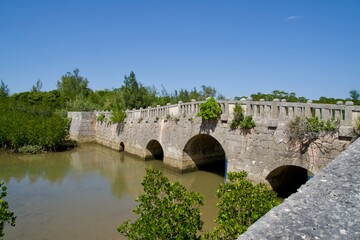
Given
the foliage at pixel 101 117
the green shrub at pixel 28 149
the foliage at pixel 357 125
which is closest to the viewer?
the foliage at pixel 357 125

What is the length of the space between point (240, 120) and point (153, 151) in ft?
26.0

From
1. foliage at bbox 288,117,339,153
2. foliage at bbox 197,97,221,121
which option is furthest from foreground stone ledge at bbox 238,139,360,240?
foliage at bbox 197,97,221,121

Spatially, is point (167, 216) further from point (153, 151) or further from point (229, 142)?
point (153, 151)

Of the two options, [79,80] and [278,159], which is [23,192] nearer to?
[278,159]

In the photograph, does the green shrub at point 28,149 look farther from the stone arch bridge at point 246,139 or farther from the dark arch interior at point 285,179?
the dark arch interior at point 285,179

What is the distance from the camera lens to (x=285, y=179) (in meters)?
9.71

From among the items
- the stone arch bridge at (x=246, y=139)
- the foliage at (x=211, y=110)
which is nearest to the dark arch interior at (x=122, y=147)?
the stone arch bridge at (x=246, y=139)

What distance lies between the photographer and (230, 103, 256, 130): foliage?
944 centimetres

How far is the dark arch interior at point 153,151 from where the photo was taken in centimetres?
1621

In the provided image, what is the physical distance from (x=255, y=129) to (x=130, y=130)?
10.3 metres

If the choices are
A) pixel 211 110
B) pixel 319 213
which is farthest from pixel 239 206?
pixel 211 110

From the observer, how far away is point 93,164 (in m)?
15.6

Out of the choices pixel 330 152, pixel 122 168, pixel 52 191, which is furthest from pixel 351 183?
pixel 122 168

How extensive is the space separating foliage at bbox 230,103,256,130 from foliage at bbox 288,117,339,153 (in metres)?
1.54
